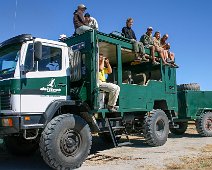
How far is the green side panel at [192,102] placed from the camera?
13.5 metres

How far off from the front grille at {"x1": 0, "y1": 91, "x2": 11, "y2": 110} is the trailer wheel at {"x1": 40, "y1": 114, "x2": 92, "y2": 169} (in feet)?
3.35

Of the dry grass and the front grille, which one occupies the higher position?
the front grille

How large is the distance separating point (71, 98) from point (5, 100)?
1.83m

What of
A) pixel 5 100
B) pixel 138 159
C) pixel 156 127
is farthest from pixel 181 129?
pixel 5 100

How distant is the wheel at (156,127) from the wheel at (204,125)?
295 cm

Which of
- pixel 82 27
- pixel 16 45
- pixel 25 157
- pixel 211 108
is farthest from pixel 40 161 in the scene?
pixel 211 108

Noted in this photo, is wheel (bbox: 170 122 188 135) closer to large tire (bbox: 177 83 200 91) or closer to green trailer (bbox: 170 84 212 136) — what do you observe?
green trailer (bbox: 170 84 212 136)

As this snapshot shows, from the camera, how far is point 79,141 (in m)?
7.79

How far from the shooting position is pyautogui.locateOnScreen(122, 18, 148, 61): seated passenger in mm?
10641

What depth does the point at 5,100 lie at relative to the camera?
23.9 feet

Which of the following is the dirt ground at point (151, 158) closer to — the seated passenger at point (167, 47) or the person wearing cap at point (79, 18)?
the seated passenger at point (167, 47)

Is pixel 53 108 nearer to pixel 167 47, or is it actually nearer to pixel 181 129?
pixel 167 47

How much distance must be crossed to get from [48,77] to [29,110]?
99 centimetres

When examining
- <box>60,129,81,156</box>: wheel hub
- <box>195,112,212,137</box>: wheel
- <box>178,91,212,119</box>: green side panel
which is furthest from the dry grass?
<box>195,112,212,137</box>: wheel
